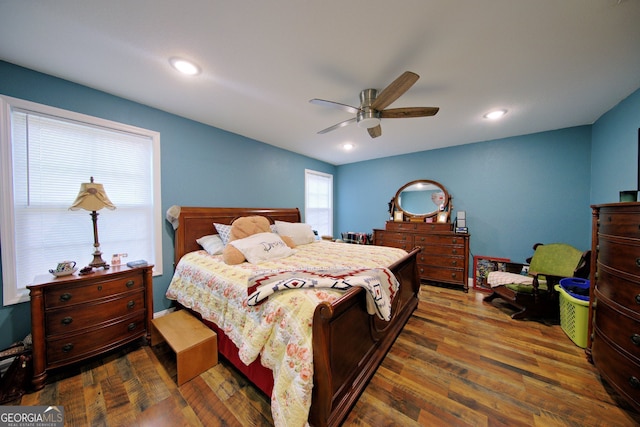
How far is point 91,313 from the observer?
1762mm

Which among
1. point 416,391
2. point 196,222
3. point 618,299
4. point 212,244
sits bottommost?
point 416,391

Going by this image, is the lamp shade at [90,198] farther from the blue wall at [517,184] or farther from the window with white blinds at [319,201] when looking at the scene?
the blue wall at [517,184]

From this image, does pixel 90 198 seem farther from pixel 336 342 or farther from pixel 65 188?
pixel 336 342

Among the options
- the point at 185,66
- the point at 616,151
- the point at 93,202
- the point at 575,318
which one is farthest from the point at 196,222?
the point at 616,151

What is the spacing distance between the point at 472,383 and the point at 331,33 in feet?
8.96

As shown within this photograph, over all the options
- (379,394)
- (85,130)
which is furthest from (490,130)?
(85,130)

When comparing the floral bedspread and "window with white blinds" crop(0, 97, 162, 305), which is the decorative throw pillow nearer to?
the floral bedspread

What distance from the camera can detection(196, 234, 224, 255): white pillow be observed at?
2529mm

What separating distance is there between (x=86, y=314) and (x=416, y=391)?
8.79ft

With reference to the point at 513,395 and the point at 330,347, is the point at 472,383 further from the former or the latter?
the point at 330,347

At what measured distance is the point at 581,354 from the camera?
6.37ft

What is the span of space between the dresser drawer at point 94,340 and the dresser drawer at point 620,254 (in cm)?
382

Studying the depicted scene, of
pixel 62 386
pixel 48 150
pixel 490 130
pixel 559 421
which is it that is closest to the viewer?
pixel 559 421

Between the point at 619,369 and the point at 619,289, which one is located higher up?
the point at 619,289
